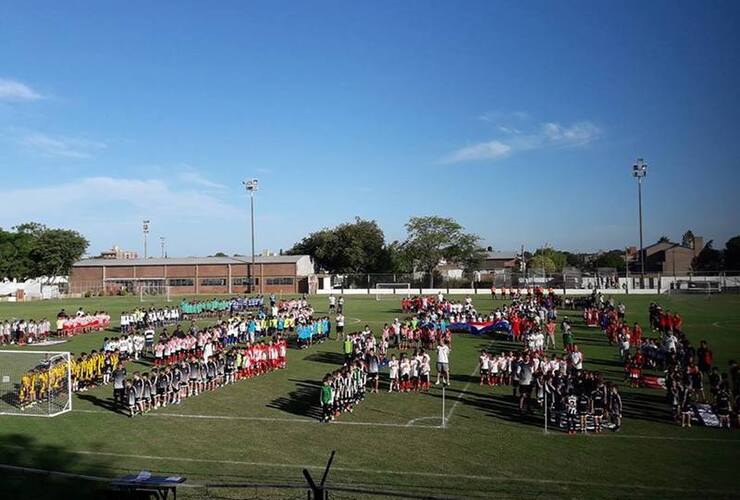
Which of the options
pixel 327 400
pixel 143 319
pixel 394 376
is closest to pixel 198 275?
pixel 143 319

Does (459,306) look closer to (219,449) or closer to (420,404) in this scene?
(420,404)

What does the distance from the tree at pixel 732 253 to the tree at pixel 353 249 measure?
51.6m

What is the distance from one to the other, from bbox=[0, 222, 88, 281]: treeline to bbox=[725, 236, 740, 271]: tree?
92.4m

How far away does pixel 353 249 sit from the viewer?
8306cm

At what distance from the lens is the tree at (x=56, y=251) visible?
7894cm

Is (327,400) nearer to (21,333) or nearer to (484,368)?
(484,368)

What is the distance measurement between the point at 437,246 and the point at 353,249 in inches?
Result: 450

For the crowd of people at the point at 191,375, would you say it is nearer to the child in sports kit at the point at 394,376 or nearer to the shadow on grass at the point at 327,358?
→ the shadow on grass at the point at 327,358

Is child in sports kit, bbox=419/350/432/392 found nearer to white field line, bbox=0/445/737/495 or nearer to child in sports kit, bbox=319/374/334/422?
child in sports kit, bbox=319/374/334/422

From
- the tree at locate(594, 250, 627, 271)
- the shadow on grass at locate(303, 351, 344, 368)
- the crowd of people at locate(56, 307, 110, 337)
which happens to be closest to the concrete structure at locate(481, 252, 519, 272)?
the tree at locate(594, 250, 627, 271)

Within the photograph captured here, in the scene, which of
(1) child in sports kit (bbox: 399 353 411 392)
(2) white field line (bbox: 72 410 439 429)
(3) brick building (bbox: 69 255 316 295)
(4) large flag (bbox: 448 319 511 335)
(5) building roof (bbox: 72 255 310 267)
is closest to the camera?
(2) white field line (bbox: 72 410 439 429)

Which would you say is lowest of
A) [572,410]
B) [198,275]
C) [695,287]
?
[572,410]

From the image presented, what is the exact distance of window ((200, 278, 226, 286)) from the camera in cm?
7456

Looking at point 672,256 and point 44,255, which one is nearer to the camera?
point 44,255
